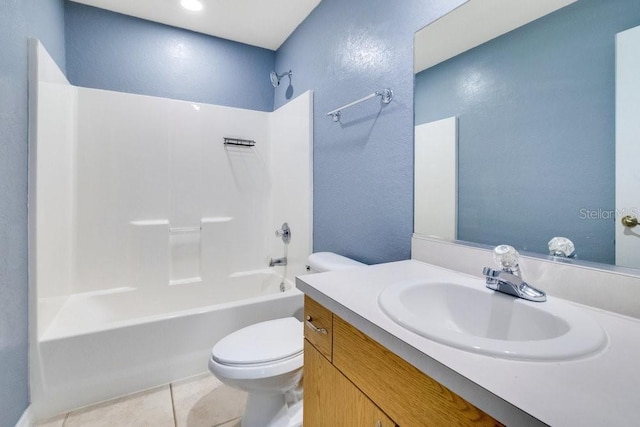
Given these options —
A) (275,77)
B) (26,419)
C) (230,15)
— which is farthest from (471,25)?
(26,419)

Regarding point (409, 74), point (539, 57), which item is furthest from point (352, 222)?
point (539, 57)

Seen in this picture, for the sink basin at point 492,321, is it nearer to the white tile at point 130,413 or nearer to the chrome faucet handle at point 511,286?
the chrome faucet handle at point 511,286

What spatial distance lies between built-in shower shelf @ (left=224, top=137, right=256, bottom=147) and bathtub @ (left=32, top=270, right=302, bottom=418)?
140 centimetres

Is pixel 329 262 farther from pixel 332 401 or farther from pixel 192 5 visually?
pixel 192 5

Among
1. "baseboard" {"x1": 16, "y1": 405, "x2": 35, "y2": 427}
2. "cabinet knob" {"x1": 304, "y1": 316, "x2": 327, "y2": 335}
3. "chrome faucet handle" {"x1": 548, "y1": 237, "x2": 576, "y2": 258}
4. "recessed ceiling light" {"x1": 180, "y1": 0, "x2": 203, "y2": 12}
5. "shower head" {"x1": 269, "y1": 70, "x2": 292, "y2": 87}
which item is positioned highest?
"recessed ceiling light" {"x1": 180, "y1": 0, "x2": 203, "y2": 12}

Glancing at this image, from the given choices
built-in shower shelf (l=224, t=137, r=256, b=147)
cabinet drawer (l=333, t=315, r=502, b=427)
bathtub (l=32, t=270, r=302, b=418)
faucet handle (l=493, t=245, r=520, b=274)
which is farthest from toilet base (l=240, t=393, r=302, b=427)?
built-in shower shelf (l=224, t=137, r=256, b=147)

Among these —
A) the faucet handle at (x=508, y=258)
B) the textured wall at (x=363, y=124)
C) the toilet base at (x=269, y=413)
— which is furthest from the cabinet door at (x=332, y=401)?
the textured wall at (x=363, y=124)

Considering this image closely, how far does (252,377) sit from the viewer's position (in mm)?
1214

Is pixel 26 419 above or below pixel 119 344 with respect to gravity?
below

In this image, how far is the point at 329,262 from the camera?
164 cm

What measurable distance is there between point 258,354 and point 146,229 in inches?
61.0

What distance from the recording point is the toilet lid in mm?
1263

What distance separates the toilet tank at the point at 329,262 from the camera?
158 cm

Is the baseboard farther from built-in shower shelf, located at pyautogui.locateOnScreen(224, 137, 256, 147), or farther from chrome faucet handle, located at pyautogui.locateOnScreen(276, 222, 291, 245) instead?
built-in shower shelf, located at pyautogui.locateOnScreen(224, 137, 256, 147)
